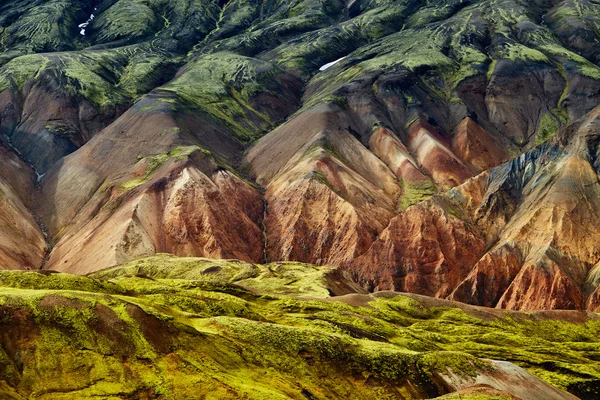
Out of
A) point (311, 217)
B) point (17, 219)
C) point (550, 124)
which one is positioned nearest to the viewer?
point (17, 219)

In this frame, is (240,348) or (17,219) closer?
(240,348)

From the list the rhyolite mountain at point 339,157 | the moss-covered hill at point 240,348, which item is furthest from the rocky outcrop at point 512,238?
the moss-covered hill at point 240,348

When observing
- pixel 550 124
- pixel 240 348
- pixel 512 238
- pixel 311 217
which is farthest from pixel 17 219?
pixel 550 124

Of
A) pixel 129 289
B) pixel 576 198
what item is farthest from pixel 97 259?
pixel 576 198

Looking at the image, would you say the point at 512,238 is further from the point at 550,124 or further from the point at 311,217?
the point at 550,124

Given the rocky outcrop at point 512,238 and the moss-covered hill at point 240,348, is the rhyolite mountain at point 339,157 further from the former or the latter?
the moss-covered hill at point 240,348

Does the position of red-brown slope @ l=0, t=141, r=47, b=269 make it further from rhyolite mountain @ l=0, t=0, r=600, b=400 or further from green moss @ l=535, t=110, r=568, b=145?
green moss @ l=535, t=110, r=568, b=145

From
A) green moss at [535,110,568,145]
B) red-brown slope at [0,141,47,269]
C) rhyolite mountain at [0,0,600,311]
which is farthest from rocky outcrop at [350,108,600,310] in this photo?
red-brown slope at [0,141,47,269]
